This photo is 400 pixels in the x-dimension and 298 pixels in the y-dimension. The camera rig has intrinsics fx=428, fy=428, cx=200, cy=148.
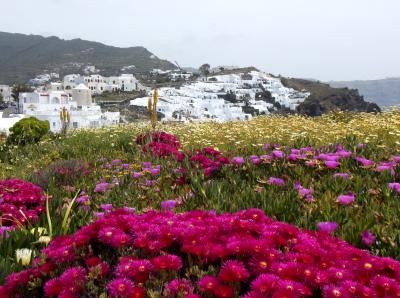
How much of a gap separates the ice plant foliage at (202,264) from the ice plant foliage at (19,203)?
1.93 metres

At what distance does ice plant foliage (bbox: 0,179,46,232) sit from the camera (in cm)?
435

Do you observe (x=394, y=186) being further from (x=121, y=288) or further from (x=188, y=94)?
(x=188, y=94)

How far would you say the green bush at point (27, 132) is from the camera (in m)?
14.3

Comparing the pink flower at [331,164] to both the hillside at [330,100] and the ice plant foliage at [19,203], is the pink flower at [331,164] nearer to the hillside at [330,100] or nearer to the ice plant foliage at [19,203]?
the ice plant foliage at [19,203]

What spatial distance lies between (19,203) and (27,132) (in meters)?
10.5

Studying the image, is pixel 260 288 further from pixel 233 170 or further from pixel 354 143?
pixel 354 143

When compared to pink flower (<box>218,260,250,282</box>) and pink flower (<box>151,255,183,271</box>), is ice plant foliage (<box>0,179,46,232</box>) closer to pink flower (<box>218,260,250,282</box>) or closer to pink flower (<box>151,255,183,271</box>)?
pink flower (<box>151,255,183,271</box>)

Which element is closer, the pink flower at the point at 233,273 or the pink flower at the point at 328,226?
the pink flower at the point at 233,273

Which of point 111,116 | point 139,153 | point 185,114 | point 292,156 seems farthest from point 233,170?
point 185,114

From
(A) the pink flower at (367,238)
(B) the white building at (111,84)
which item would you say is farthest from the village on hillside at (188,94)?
(A) the pink flower at (367,238)

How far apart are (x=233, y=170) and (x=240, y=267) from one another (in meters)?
3.76

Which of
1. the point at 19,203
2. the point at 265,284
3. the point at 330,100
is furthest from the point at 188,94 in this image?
the point at 265,284

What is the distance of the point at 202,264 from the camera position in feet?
7.11

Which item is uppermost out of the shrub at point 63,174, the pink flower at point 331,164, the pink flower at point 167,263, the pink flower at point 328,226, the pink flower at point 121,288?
the pink flower at point 167,263
